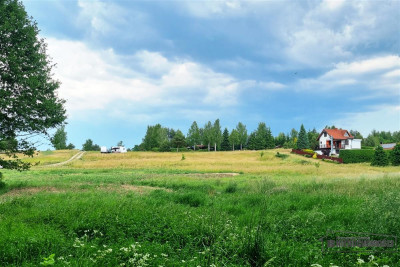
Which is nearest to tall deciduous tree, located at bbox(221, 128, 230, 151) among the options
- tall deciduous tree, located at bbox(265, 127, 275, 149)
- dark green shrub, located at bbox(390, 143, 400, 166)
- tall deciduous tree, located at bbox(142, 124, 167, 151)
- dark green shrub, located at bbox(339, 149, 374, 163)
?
tall deciduous tree, located at bbox(265, 127, 275, 149)

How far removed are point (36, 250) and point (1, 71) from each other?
13422 millimetres

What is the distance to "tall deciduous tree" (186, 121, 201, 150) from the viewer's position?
11489cm

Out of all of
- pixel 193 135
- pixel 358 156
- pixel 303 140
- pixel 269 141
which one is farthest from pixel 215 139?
pixel 358 156

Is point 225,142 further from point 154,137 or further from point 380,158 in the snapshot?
point 380,158

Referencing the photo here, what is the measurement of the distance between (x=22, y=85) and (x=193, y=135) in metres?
99.9

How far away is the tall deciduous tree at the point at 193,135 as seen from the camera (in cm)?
11489

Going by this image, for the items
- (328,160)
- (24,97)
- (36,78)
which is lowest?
(328,160)

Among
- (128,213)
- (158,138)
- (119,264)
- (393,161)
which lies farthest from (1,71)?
(158,138)

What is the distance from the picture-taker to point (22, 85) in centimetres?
1559

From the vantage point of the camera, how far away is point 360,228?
23.6 feet

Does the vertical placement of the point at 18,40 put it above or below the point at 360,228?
above

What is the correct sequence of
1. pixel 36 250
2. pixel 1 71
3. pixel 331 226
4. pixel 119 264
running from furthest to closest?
pixel 1 71, pixel 331 226, pixel 36 250, pixel 119 264

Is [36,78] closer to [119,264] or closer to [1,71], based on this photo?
[1,71]

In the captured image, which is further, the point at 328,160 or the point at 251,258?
the point at 328,160
